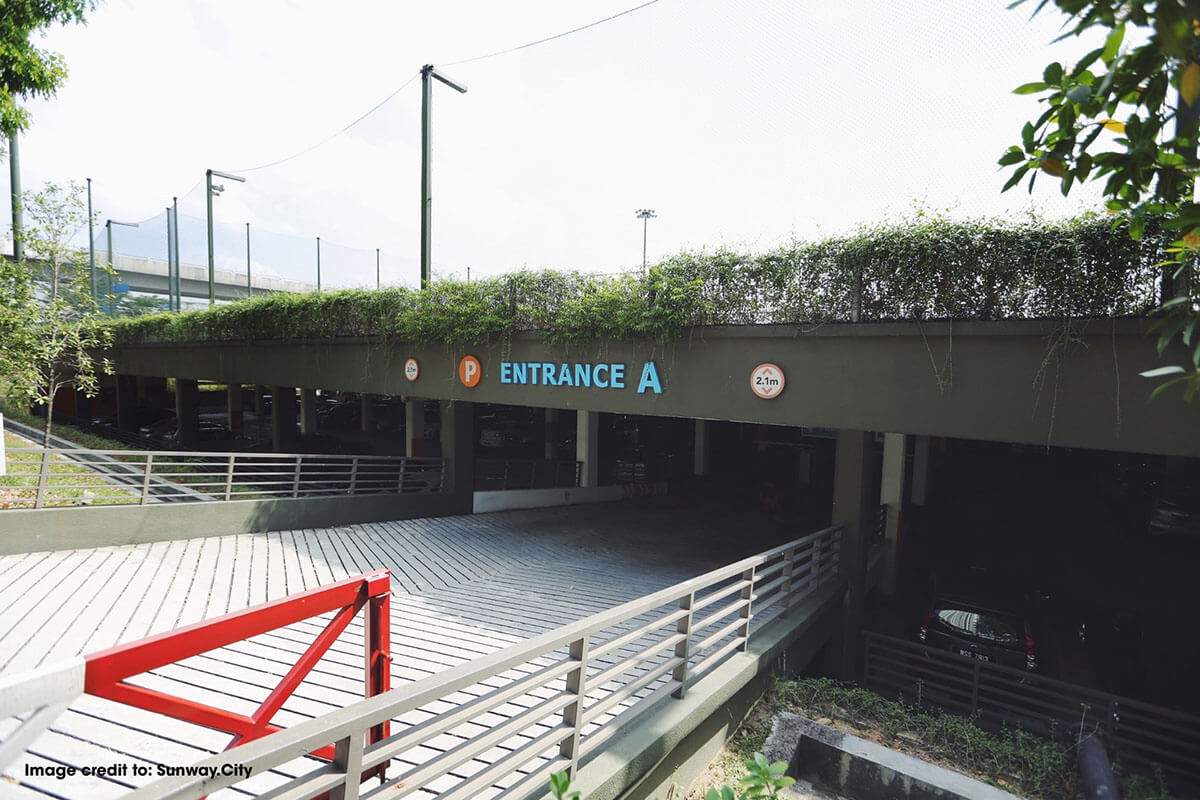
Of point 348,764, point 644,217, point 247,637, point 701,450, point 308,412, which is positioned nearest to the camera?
point 348,764

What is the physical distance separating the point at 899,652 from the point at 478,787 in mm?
6956

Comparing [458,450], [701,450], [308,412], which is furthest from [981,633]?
[308,412]

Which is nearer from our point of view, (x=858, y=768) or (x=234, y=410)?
(x=858, y=768)

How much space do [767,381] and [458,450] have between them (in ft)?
23.9

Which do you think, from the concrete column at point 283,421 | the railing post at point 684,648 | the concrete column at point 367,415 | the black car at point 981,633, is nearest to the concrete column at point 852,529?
the black car at point 981,633

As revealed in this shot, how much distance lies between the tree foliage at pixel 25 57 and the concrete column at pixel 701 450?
18.9 meters

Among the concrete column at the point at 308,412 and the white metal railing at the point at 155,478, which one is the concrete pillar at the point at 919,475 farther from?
the concrete column at the point at 308,412

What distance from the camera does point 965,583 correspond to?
12.0 meters

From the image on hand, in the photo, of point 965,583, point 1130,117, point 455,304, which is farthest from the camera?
point 965,583

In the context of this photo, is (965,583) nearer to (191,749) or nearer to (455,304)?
(455,304)

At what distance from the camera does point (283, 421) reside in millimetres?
19234

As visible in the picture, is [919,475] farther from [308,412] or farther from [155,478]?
[308,412]

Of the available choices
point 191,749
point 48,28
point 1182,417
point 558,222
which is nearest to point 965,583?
point 1182,417

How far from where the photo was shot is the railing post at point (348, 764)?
2.31 m
